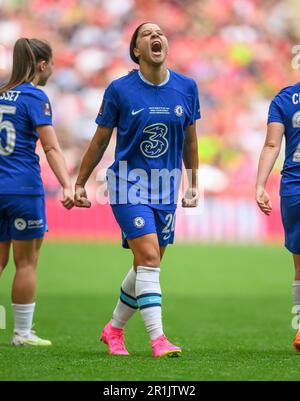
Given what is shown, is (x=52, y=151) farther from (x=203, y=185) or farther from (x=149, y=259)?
(x=203, y=185)

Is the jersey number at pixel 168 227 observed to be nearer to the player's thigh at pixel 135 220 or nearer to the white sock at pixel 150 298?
the player's thigh at pixel 135 220

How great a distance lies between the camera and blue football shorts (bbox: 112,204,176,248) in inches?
249

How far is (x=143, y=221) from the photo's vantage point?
6.34m

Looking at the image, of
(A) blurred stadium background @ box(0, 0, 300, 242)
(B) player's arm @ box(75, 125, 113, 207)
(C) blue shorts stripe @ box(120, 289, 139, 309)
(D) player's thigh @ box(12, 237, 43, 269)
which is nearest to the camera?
(B) player's arm @ box(75, 125, 113, 207)

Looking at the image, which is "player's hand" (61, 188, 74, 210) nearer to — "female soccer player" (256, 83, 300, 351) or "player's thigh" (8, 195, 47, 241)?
"player's thigh" (8, 195, 47, 241)

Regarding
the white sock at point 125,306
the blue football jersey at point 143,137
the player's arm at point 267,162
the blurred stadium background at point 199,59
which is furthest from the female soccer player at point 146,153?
the blurred stadium background at point 199,59

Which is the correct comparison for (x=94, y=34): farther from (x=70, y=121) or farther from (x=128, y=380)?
(x=128, y=380)

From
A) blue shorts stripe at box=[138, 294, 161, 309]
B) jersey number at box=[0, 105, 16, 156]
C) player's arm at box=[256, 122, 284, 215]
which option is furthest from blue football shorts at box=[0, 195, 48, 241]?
player's arm at box=[256, 122, 284, 215]

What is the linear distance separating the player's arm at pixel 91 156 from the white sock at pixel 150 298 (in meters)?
0.67

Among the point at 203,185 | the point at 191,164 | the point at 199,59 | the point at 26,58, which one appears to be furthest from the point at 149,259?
the point at 199,59

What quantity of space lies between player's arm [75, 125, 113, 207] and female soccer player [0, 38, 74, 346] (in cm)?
22

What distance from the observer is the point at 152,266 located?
6.31 meters

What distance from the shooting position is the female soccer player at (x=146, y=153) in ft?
20.8
